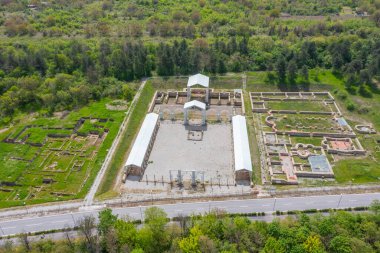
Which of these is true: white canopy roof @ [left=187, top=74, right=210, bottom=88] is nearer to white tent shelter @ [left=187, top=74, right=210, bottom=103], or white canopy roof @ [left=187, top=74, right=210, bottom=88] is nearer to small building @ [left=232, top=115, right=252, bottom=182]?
white tent shelter @ [left=187, top=74, right=210, bottom=103]

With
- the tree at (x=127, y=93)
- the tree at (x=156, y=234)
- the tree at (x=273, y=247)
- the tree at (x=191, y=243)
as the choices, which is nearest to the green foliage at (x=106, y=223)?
the tree at (x=156, y=234)

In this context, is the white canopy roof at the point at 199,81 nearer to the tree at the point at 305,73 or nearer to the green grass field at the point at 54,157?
the green grass field at the point at 54,157

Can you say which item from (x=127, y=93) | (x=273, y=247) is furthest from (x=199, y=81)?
(x=273, y=247)

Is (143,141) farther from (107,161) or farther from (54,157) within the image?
(54,157)

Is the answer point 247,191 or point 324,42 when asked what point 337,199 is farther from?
point 324,42

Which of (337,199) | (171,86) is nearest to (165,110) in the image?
(171,86)
